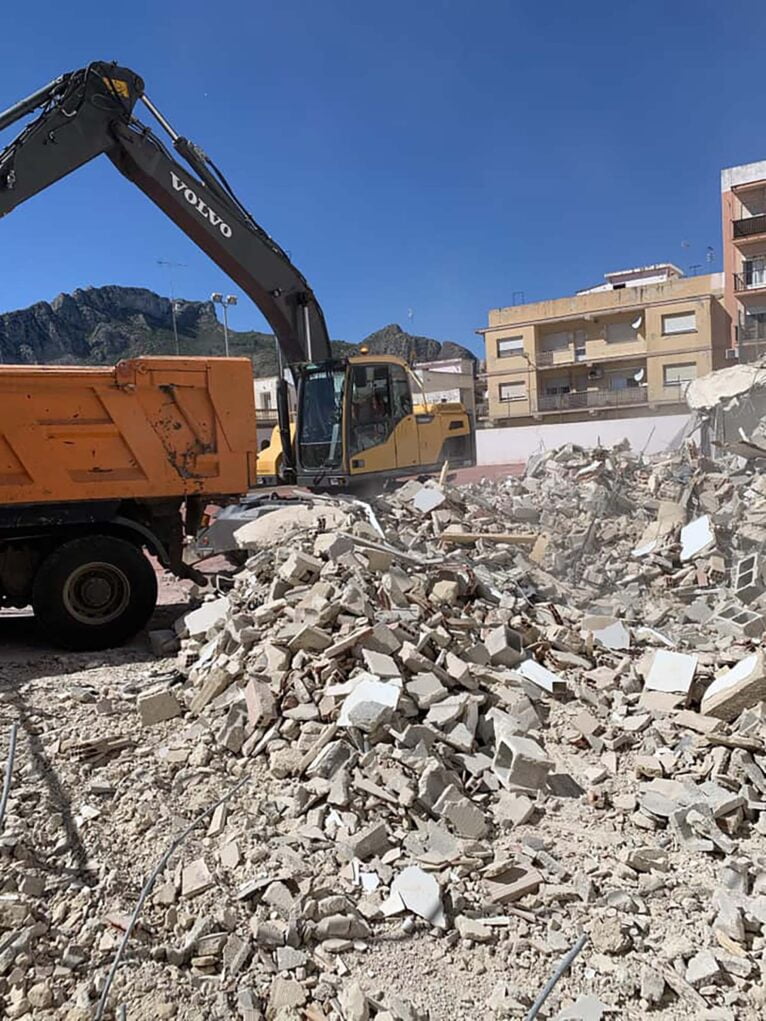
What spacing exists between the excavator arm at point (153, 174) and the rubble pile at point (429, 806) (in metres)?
4.73

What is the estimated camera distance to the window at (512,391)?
4278 centimetres

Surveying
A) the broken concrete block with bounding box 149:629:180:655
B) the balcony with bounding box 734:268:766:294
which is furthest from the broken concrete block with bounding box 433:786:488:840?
the balcony with bounding box 734:268:766:294

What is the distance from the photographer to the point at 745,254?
1385 inches

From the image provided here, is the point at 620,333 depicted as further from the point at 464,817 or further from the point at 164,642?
the point at 464,817

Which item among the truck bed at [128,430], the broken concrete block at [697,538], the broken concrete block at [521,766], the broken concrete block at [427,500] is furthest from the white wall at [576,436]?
the broken concrete block at [521,766]

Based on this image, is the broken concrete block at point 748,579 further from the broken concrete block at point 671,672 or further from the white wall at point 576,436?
the white wall at point 576,436

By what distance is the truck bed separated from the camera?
6.39 meters

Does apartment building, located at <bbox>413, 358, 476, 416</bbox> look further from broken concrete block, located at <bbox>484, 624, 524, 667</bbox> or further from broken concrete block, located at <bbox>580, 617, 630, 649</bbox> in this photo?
broken concrete block, located at <bbox>484, 624, 524, 667</bbox>

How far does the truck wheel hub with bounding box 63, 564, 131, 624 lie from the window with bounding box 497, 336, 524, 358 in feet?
127

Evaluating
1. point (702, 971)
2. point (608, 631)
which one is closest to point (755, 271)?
point (608, 631)

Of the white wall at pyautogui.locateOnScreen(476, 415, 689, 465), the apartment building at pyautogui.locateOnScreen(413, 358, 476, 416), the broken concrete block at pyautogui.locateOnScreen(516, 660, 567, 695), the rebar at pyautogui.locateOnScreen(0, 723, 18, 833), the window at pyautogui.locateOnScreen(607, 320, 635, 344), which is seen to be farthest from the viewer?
the apartment building at pyautogui.locateOnScreen(413, 358, 476, 416)

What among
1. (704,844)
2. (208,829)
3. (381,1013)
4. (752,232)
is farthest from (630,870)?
(752,232)

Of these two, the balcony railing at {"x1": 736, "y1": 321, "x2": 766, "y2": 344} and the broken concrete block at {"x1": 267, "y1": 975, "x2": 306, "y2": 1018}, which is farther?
the balcony railing at {"x1": 736, "y1": 321, "x2": 766, "y2": 344}

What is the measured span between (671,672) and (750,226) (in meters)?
36.3
